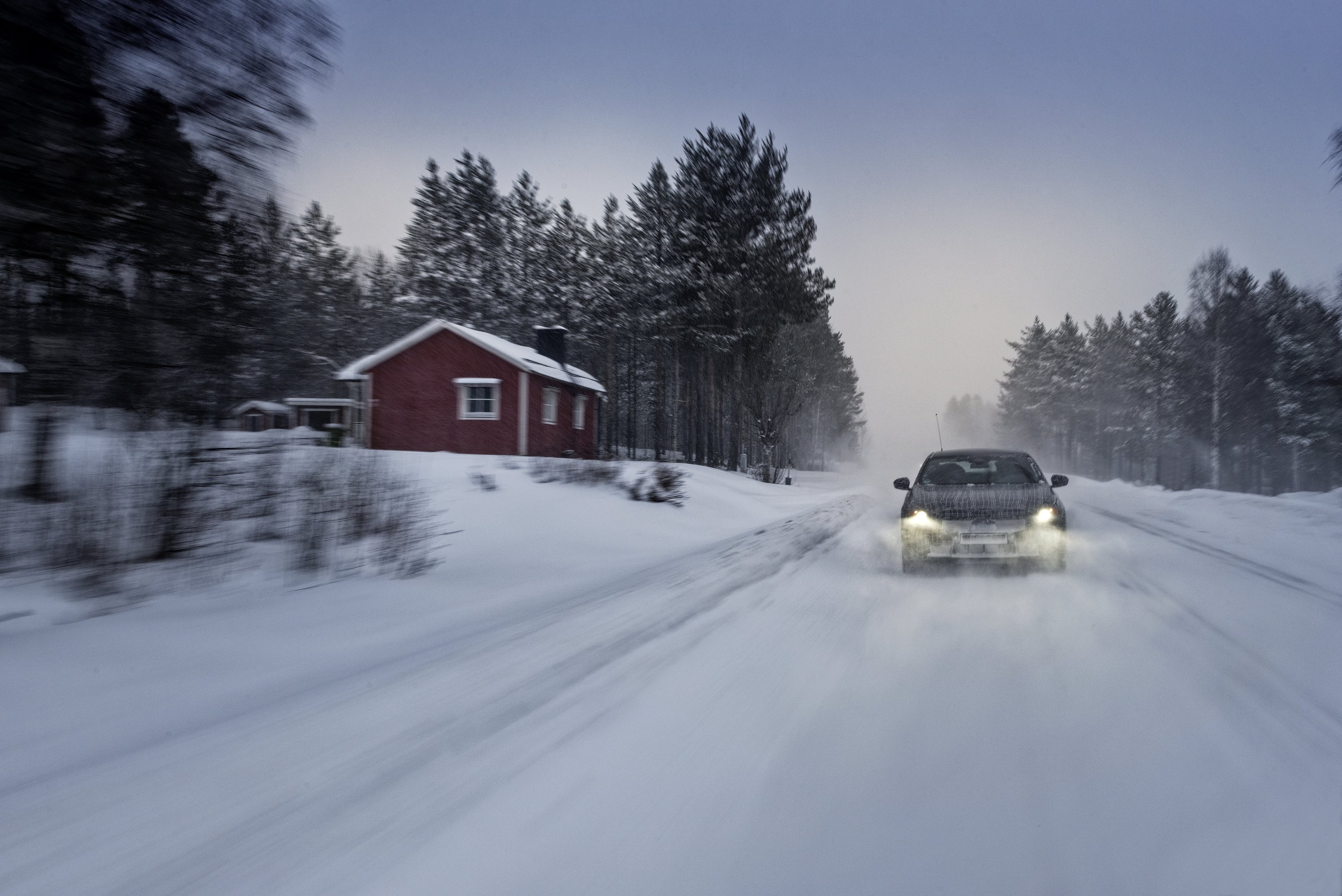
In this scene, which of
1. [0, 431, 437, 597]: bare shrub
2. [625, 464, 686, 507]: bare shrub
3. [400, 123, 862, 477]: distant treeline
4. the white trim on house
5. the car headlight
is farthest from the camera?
[400, 123, 862, 477]: distant treeline

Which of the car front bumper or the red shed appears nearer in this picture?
the car front bumper

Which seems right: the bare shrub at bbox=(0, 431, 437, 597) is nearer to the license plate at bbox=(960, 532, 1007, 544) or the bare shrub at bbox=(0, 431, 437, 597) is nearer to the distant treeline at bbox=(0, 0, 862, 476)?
the distant treeline at bbox=(0, 0, 862, 476)

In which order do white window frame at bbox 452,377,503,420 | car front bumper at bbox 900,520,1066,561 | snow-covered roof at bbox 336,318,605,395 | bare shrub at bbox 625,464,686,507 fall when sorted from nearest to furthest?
car front bumper at bbox 900,520,1066,561 → bare shrub at bbox 625,464,686,507 → snow-covered roof at bbox 336,318,605,395 → white window frame at bbox 452,377,503,420

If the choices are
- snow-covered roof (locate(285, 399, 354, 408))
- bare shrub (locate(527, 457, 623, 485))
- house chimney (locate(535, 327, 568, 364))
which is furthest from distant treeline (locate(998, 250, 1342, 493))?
snow-covered roof (locate(285, 399, 354, 408))

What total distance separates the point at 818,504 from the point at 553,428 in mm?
12203

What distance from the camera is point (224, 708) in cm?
412

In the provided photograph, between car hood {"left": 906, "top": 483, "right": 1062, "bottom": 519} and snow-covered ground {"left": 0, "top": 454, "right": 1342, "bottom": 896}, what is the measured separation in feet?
3.06

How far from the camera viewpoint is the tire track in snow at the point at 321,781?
2.47 metres

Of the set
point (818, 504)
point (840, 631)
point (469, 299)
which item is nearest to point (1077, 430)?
point (469, 299)

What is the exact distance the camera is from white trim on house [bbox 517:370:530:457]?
26922 mm

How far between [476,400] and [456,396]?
822 mm

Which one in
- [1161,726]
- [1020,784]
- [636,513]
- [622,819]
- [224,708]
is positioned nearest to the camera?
A: [622,819]

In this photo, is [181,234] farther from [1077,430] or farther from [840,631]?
[1077,430]

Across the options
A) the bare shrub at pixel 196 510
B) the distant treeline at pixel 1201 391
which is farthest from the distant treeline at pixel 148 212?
the distant treeline at pixel 1201 391
